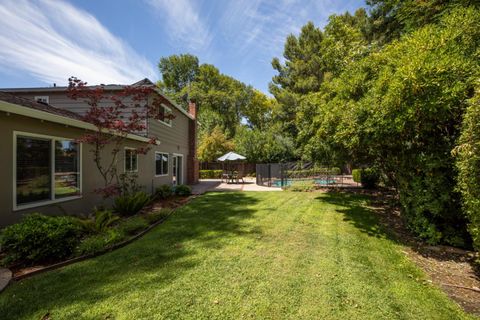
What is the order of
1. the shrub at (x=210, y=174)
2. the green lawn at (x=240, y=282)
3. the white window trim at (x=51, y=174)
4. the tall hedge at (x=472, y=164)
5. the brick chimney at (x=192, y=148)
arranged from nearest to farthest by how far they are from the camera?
1. the green lawn at (x=240, y=282)
2. the tall hedge at (x=472, y=164)
3. the white window trim at (x=51, y=174)
4. the brick chimney at (x=192, y=148)
5. the shrub at (x=210, y=174)

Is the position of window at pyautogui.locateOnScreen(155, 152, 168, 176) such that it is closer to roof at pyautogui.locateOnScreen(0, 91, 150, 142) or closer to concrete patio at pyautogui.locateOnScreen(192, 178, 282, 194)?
concrete patio at pyautogui.locateOnScreen(192, 178, 282, 194)

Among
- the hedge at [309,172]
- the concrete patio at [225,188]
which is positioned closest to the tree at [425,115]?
the concrete patio at [225,188]

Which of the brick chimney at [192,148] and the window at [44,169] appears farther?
the brick chimney at [192,148]

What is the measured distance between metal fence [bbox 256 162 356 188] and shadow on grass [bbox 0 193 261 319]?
11.1 metres

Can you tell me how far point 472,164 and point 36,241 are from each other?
6805mm

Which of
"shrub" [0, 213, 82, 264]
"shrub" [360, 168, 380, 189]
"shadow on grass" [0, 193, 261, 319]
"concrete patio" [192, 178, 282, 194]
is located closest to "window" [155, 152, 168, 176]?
"concrete patio" [192, 178, 282, 194]

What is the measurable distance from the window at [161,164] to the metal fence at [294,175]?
280 inches

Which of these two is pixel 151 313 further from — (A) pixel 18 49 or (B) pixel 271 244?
(A) pixel 18 49

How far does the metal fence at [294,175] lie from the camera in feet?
56.5

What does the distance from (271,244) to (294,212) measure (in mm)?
3326

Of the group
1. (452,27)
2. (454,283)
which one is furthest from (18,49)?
(454,283)

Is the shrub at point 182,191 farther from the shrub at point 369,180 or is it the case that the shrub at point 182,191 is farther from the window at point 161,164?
the shrub at point 369,180

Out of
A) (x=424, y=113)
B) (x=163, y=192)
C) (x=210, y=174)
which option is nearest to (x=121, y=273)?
(x=424, y=113)

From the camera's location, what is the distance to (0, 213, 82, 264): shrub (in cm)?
384
